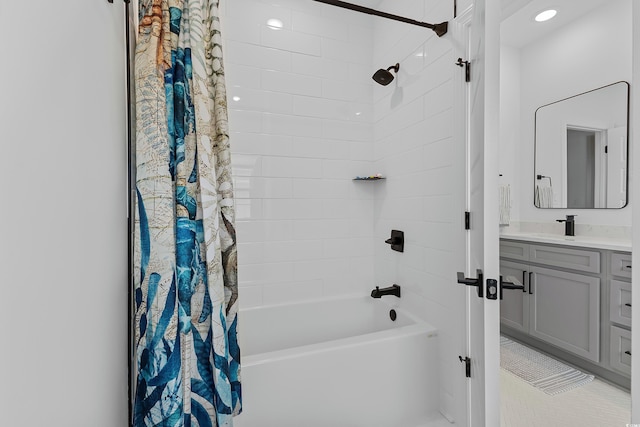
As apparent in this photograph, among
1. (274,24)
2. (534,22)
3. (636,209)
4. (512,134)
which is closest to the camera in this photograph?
(636,209)

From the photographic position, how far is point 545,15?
2.51 m

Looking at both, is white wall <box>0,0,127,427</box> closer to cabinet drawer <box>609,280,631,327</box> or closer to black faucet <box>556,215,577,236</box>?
cabinet drawer <box>609,280,631,327</box>

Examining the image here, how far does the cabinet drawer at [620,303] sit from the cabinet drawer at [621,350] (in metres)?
0.07

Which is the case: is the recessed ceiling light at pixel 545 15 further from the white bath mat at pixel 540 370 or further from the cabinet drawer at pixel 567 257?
the white bath mat at pixel 540 370

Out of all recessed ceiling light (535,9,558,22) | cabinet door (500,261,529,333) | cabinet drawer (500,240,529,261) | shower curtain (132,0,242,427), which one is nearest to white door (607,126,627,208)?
cabinet drawer (500,240,529,261)

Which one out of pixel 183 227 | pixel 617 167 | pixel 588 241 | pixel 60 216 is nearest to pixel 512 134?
pixel 617 167

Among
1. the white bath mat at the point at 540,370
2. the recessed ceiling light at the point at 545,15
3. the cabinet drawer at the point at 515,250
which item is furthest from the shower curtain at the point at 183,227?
the recessed ceiling light at the point at 545,15

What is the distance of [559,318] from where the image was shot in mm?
2316

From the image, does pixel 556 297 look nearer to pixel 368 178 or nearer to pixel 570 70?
pixel 368 178

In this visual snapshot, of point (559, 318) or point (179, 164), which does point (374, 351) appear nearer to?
point (179, 164)

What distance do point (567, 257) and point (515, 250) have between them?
0.44m

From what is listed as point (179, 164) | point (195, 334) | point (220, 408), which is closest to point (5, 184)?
point (179, 164)

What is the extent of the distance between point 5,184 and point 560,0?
11.4 feet

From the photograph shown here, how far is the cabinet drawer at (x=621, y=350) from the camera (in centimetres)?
189
